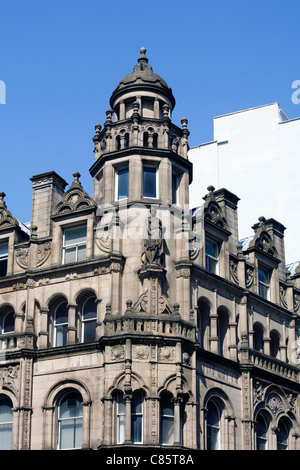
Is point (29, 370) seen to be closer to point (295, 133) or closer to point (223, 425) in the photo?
point (223, 425)

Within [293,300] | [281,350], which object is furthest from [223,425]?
[293,300]

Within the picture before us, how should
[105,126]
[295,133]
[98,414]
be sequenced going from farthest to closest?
[295,133] → [105,126] → [98,414]

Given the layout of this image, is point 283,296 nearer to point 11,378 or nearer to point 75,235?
point 75,235

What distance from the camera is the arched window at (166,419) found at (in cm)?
4438

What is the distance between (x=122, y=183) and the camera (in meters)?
50.7

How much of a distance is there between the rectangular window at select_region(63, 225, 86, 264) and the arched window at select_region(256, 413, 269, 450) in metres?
12.6

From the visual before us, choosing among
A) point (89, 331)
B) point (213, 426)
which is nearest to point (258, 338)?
point (213, 426)

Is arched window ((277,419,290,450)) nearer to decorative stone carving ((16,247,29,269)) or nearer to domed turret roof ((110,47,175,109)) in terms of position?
decorative stone carving ((16,247,29,269))

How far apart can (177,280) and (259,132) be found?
26383mm

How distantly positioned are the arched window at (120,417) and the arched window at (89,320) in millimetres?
3950

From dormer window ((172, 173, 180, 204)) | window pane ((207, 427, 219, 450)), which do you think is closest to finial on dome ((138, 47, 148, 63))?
dormer window ((172, 173, 180, 204))

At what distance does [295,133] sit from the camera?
7019 cm

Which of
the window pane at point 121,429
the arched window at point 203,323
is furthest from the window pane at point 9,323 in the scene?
the arched window at point 203,323

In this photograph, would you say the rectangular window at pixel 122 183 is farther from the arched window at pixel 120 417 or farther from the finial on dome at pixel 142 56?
the arched window at pixel 120 417
